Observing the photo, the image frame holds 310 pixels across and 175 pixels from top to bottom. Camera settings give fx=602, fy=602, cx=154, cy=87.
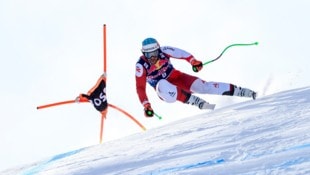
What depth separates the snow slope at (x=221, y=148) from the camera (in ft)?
10.9

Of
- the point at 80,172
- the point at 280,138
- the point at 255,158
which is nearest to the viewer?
the point at 255,158

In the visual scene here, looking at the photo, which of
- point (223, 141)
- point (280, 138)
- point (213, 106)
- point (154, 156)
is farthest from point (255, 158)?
point (213, 106)

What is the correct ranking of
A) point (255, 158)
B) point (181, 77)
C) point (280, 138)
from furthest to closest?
1. point (181, 77)
2. point (280, 138)
3. point (255, 158)

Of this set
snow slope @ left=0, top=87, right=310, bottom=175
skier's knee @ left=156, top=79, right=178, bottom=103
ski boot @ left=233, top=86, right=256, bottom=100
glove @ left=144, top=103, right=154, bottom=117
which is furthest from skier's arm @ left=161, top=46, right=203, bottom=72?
snow slope @ left=0, top=87, right=310, bottom=175

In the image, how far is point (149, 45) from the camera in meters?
7.34

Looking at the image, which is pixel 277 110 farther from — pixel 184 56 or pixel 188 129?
pixel 184 56

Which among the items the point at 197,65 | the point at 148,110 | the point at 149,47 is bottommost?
the point at 148,110

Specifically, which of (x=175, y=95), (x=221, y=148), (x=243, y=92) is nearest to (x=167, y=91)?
(x=175, y=95)

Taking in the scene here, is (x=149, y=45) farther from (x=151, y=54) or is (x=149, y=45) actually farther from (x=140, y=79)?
(x=140, y=79)

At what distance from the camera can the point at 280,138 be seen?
373cm

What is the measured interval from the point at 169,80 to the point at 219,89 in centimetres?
71

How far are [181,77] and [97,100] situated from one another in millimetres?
1295

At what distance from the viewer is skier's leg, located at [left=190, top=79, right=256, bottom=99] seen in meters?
6.96

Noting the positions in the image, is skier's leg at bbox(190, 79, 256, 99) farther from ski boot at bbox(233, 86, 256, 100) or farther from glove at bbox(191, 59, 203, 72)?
glove at bbox(191, 59, 203, 72)
